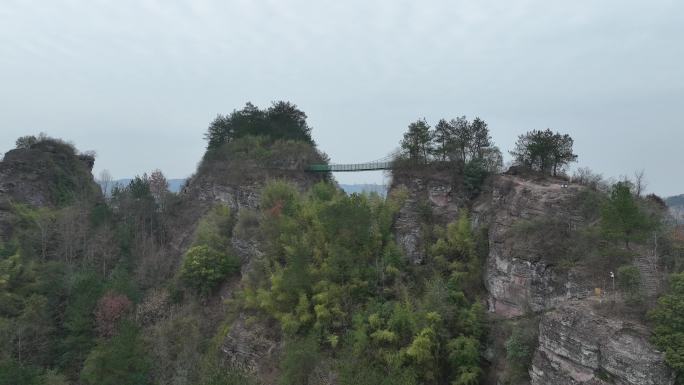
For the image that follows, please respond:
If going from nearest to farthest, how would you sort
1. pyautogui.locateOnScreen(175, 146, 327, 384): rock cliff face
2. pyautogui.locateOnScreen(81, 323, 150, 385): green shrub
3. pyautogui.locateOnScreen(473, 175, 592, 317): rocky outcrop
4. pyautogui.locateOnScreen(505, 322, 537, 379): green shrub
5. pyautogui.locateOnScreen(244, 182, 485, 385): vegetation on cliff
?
pyautogui.locateOnScreen(505, 322, 537, 379): green shrub, pyautogui.locateOnScreen(473, 175, 592, 317): rocky outcrop, pyautogui.locateOnScreen(244, 182, 485, 385): vegetation on cliff, pyautogui.locateOnScreen(81, 323, 150, 385): green shrub, pyautogui.locateOnScreen(175, 146, 327, 384): rock cliff face

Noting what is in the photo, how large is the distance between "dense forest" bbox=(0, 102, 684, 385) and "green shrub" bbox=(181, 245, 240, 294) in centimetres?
13

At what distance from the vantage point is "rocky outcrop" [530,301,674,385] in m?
14.8

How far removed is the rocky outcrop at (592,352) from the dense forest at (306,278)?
669 millimetres

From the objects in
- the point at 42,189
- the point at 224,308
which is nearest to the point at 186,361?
the point at 224,308

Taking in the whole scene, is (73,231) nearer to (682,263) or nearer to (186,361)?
(186,361)

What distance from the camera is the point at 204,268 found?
33.8m

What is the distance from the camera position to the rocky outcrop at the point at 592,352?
1482cm

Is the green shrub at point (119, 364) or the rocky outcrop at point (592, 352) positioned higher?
the rocky outcrop at point (592, 352)

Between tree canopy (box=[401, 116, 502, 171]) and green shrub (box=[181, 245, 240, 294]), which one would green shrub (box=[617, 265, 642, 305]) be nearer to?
tree canopy (box=[401, 116, 502, 171])

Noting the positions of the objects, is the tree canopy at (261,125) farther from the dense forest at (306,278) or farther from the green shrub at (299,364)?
the green shrub at (299,364)

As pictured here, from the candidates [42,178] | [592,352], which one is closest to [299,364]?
[592,352]

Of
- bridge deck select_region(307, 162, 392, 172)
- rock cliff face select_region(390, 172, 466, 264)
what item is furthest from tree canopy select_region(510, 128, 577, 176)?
bridge deck select_region(307, 162, 392, 172)

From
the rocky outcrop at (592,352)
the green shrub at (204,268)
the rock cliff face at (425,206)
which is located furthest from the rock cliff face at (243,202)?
the rocky outcrop at (592,352)

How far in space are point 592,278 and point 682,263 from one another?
351 centimetres
